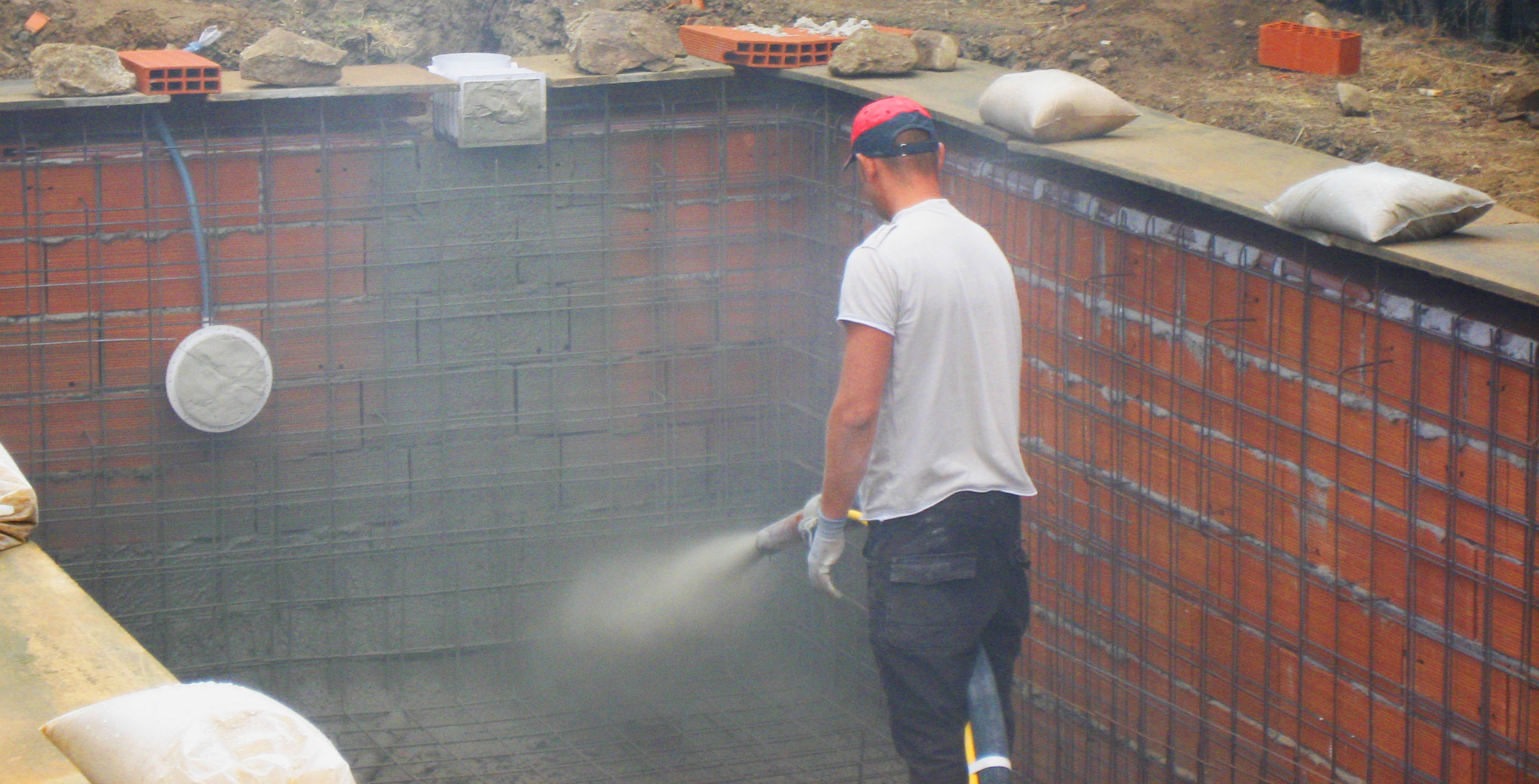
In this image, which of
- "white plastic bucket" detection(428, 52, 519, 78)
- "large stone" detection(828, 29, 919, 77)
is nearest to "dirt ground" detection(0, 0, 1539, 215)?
"large stone" detection(828, 29, 919, 77)

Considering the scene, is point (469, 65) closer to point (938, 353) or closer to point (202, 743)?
point (938, 353)

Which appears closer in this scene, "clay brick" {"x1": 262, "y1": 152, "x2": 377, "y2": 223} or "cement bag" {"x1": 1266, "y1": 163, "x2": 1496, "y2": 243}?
"cement bag" {"x1": 1266, "y1": 163, "x2": 1496, "y2": 243}

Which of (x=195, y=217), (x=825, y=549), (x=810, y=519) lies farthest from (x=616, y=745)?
(x=195, y=217)

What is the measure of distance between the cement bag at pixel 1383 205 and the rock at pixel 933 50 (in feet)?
6.94

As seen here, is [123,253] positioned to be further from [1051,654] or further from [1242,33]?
[1242,33]

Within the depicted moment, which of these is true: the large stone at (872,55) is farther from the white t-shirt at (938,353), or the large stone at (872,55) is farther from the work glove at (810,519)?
the work glove at (810,519)

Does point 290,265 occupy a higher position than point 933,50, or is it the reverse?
point 933,50

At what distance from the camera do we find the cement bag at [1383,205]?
100 inches

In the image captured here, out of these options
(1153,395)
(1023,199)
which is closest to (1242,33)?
(1023,199)

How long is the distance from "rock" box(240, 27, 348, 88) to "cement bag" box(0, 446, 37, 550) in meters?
1.66

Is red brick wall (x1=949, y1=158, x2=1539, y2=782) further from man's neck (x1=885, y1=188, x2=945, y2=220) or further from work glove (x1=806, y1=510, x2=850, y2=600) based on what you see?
work glove (x1=806, y1=510, x2=850, y2=600)

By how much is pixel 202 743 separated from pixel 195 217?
2.82m

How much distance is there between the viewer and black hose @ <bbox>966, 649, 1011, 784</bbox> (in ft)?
10.3

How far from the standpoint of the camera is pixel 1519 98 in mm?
3973
